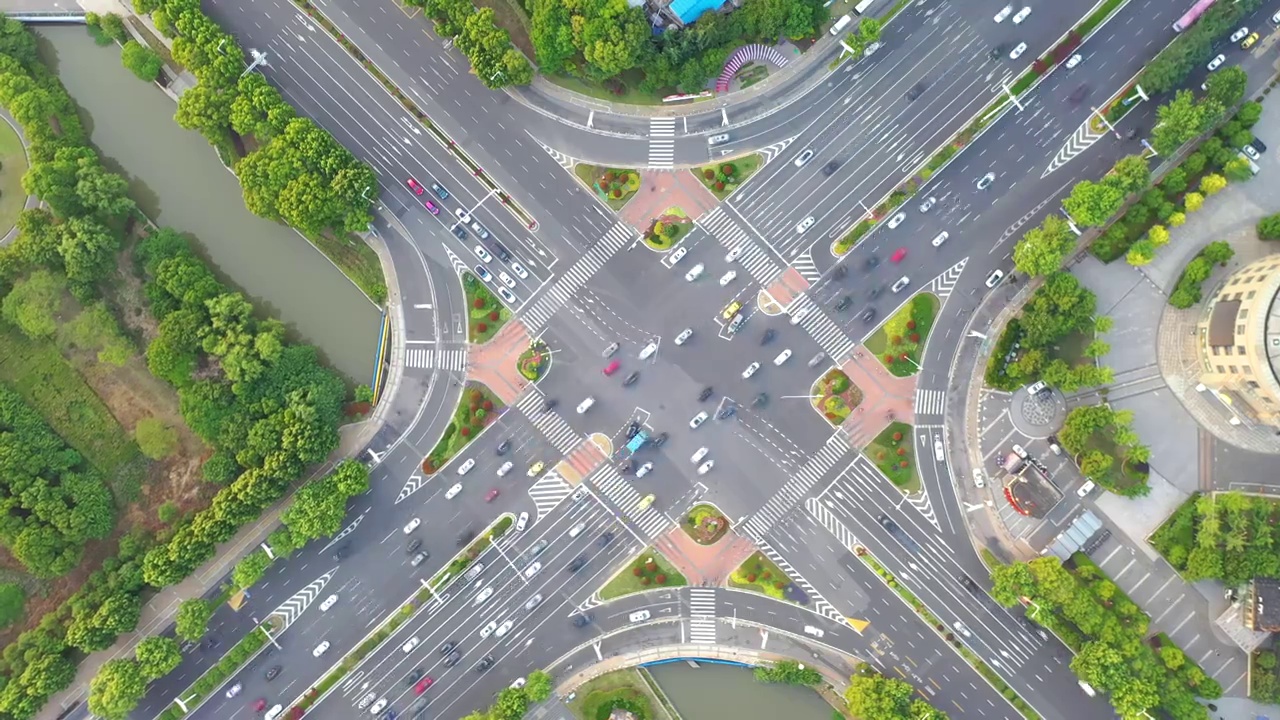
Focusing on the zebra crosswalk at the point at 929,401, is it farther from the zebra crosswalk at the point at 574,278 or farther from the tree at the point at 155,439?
the tree at the point at 155,439

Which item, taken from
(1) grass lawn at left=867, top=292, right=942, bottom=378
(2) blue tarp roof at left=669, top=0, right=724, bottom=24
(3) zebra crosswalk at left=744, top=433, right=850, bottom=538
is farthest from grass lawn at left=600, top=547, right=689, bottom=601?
(2) blue tarp roof at left=669, top=0, right=724, bottom=24

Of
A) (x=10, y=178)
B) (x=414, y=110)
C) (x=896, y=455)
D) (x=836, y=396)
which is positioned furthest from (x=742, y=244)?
(x=10, y=178)

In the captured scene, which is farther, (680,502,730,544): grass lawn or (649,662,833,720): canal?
(649,662,833,720): canal

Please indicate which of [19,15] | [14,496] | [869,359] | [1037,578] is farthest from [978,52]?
[14,496]

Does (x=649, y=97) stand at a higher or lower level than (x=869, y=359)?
higher

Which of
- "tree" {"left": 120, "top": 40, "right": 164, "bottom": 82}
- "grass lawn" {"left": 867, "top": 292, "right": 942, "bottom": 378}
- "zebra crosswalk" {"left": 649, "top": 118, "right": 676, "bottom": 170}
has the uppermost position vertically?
"tree" {"left": 120, "top": 40, "right": 164, "bottom": 82}

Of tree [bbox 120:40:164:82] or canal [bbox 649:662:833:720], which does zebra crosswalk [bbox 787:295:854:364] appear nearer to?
canal [bbox 649:662:833:720]

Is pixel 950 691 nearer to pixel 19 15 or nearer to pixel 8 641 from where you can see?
pixel 8 641
